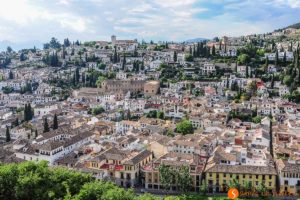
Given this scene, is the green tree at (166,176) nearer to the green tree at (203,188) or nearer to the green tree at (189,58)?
the green tree at (203,188)

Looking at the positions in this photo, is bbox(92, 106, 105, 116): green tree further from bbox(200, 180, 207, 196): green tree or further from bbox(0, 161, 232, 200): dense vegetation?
bbox(0, 161, 232, 200): dense vegetation

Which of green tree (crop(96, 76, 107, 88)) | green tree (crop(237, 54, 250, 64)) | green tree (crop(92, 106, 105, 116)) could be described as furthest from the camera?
green tree (crop(237, 54, 250, 64))

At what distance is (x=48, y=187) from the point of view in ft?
79.1

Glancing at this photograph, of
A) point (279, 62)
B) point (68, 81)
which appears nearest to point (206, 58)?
point (279, 62)

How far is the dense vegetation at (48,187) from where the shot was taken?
22.1 metres

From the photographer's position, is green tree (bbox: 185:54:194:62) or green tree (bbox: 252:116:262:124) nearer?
green tree (bbox: 252:116:262:124)

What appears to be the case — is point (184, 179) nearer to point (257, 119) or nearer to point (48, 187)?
point (48, 187)

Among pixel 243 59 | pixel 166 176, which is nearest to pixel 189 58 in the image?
pixel 243 59

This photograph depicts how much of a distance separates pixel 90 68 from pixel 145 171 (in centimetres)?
6156

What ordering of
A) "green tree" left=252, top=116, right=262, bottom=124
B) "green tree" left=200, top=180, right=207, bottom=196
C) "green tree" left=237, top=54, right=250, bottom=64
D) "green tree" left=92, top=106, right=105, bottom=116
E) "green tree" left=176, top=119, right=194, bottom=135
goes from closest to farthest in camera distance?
"green tree" left=200, top=180, right=207, bottom=196 → "green tree" left=176, top=119, right=194, bottom=135 → "green tree" left=252, top=116, right=262, bottom=124 → "green tree" left=92, top=106, right=105, bottom=116 → "green tree" left=237, top=54, right=250, bottom=64

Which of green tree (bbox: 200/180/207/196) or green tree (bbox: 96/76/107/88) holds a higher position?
green tree (bbox: 96/76/107/88)

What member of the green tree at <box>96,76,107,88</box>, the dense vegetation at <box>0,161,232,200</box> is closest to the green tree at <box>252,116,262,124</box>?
the dense vegetation at <box>0,161,232,200</box>

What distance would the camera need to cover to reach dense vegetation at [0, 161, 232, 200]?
22122 mm

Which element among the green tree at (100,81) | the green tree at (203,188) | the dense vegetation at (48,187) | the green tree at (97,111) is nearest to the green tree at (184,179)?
the green tree at (203,188)
